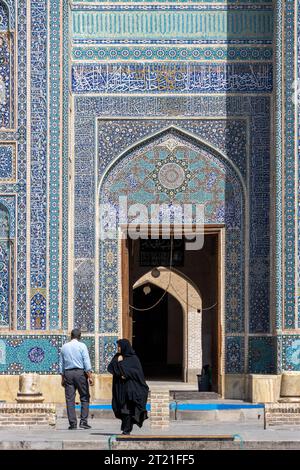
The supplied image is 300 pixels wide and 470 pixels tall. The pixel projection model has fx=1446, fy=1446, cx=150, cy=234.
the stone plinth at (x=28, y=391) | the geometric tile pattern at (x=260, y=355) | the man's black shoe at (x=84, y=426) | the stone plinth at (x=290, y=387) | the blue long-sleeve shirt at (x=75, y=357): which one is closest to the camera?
the blue long-sleeve shirt at (x=75, y=357)

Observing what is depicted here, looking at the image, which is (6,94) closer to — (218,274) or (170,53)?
(170,53)

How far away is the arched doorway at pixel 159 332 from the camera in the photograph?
29.9 meters

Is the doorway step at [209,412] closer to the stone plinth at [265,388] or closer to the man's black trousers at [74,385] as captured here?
the stone plinth at [265,388]

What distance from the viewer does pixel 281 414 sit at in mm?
14320

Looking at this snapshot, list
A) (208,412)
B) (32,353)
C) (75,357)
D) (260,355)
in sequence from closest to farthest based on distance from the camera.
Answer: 1. (75,357)
2. (208,412)
3. (32,353)
4. (260,355)

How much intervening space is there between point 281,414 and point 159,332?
18155 millimetres

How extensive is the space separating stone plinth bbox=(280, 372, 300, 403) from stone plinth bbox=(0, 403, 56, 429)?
8.14ft

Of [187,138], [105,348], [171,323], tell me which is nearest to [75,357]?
[105,348]

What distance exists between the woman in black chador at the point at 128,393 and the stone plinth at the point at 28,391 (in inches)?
94.2

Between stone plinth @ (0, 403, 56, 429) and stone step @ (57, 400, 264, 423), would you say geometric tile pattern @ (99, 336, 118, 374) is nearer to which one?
stone step @ (57, 400, 264, 423)

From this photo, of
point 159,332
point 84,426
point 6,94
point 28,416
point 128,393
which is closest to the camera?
point 128,393

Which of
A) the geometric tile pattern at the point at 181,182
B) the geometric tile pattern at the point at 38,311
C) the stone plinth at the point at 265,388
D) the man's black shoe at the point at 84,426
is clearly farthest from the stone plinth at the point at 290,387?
the geometric tile pattern at the point at 38,311

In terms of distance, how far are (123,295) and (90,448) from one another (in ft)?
16.6
